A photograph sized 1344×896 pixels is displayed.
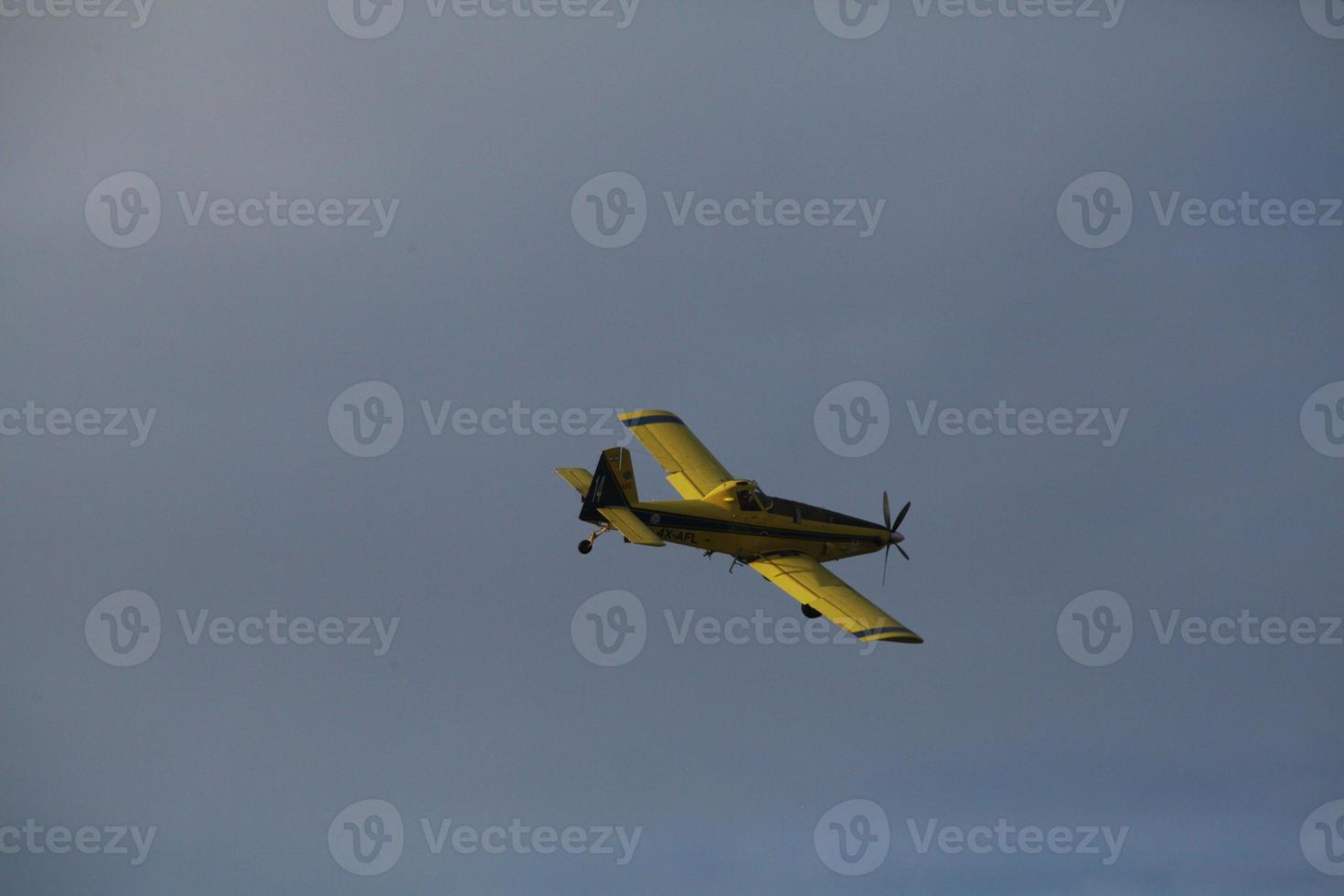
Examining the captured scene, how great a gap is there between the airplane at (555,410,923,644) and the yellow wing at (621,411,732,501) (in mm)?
38

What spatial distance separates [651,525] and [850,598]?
316 inches

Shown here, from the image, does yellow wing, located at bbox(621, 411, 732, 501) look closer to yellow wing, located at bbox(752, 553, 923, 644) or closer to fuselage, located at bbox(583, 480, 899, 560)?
fuselage, located at bbox(583, 480, 899, 560)

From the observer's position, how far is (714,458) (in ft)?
257

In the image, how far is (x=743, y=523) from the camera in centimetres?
7225

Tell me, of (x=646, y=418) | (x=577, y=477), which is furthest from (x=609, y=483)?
(x=646, y=418)

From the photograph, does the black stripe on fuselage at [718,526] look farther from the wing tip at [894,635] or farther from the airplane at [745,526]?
the wing tip at [894,635]

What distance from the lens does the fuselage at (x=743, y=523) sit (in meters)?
71.6

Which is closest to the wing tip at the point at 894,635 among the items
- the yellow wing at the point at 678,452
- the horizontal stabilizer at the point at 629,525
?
the horizontal stabilizer at the point at 629,525

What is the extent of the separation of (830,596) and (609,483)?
9.03 metres

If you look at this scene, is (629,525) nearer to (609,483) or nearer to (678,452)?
(609,483)

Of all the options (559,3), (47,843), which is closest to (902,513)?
(559,3)

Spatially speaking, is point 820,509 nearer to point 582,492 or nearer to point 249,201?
point 582,492

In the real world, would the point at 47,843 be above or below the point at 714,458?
below

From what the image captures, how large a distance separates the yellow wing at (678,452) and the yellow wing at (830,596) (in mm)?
5087
